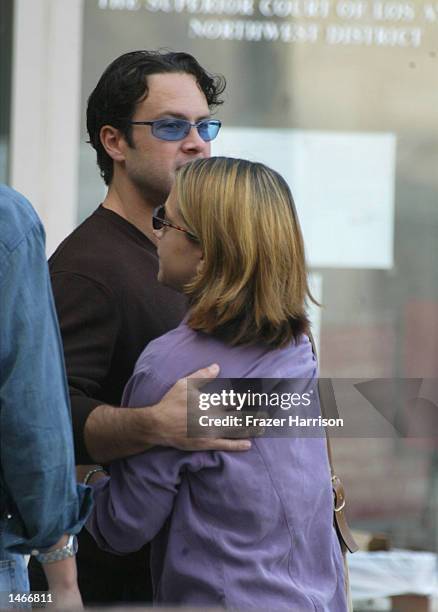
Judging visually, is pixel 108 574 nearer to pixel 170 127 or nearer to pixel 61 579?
pixel 61 579

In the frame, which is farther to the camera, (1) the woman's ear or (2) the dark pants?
(2) the dark pants

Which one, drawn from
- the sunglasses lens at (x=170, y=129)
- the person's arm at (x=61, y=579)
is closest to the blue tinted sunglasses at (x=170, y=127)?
the sunglasses lens at (x=170, y=129)

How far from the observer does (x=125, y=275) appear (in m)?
2.74

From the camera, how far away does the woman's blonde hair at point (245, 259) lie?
2357 mm

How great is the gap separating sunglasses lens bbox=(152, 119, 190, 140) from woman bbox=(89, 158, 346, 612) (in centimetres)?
54

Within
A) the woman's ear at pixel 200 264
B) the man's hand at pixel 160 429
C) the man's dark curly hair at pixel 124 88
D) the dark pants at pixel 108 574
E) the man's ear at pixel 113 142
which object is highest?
the man's dark curly hair at pixel 124 88

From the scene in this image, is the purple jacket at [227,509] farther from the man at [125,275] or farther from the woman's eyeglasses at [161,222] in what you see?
the woman's eyeglasses at [161,222]

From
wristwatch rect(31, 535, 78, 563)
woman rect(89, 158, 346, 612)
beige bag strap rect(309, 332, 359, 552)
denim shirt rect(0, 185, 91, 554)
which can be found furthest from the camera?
beige bag strap rect(309, 332, 359, 552)

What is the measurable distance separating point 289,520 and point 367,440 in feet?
9.42

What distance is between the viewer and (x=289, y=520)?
91.1 inches

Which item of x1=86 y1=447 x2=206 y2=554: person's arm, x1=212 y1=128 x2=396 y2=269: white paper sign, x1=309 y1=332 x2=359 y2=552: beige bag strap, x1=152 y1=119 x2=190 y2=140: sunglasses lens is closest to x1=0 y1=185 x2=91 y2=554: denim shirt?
x1=86 y1=447 x2=206 y2=554: person's arm

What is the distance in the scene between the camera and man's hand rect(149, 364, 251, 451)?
7.57ft

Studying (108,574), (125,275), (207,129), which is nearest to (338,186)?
(207,129)

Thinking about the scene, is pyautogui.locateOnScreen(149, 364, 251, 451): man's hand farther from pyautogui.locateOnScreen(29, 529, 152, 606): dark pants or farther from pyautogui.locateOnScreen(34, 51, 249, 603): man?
pyautogui.locateOnScreen(29, 529, 152, 606): dark pants
